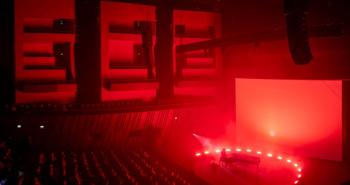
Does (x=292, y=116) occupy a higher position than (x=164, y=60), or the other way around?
(x=164, y=60)

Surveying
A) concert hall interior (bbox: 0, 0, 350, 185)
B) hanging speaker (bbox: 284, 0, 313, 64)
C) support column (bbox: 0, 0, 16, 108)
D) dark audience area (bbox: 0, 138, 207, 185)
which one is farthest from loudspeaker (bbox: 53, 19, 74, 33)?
hanging speaker (bbox: 284, 0, 313, 64)

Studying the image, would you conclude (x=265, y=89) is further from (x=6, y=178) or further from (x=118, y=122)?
(x=6, y=178)

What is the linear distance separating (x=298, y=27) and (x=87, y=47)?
2019mm

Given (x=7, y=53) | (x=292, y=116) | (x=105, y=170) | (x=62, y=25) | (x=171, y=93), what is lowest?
(x=105, y=170)

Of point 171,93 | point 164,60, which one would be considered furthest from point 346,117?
point 164,60

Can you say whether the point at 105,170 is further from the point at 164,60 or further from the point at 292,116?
the point at 292,116

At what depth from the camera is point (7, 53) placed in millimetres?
4863

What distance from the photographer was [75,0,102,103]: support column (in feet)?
11.8

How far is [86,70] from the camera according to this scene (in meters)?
3.66

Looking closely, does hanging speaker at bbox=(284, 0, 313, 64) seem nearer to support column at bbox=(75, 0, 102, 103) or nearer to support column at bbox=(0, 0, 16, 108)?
support column at bbox=(75, 0, 102, 103)

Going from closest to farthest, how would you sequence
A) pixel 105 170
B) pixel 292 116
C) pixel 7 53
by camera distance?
pixel 105 170 < pixel 7 53 < pixel 292 116

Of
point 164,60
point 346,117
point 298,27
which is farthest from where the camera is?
point 346,117

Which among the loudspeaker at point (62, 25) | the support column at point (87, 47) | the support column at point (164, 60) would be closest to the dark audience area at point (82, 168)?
the support column at point (87, 47)

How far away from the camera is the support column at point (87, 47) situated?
3607mm
